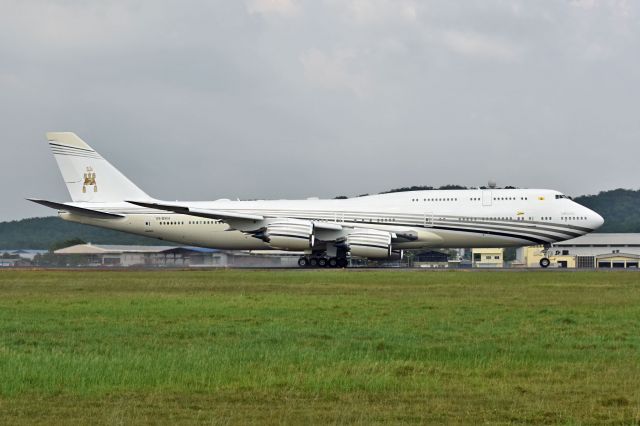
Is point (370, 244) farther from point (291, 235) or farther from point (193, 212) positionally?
point (193, 212)

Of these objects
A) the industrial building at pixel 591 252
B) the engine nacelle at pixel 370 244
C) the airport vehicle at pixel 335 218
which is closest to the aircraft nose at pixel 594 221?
the airport vehicle at pixel 335 218

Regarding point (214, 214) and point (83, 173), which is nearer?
point (214, 214)

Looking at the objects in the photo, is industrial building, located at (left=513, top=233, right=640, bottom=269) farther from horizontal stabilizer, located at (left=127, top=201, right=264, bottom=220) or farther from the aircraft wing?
horizontal stabilizer, located at (left=127, top=201, right=264, bottom=220)

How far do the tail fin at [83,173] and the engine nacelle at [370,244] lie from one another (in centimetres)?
1643

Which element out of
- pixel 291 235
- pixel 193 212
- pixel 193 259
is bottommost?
pixel 193 259

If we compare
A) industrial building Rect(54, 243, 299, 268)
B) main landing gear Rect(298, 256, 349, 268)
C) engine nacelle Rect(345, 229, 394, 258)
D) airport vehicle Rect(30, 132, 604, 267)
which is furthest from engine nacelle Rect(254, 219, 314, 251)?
industrial building Rect(54, 243, 299, 268)

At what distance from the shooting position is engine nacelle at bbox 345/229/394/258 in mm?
58562

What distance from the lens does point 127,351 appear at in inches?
674

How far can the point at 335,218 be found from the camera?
61.9 m

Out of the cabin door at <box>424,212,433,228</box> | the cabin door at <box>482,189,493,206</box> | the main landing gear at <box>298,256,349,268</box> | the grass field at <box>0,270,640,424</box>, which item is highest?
the cabin door at <box>482,189,493,206</box>

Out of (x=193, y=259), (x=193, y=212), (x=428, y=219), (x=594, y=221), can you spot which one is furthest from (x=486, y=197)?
(x=193, y=259)

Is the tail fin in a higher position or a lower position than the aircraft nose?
higher

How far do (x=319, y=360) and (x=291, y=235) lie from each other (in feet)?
142

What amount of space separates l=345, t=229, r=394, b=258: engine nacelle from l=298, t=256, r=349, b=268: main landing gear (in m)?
2.08
